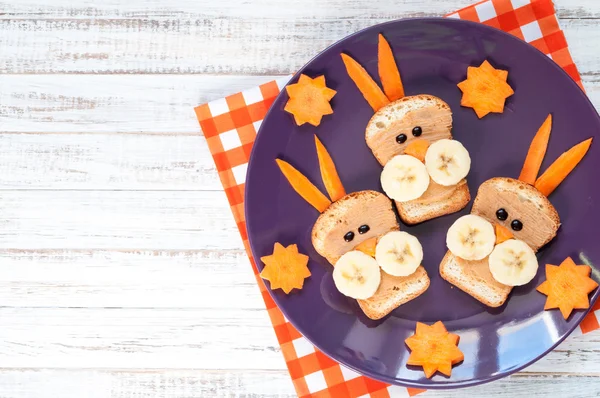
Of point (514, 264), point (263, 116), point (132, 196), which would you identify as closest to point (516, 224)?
point (514, 264)

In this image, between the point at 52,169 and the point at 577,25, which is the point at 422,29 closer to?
the point at 577,25

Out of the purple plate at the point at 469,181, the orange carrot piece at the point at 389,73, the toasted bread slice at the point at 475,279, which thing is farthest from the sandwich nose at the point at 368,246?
the orange carrot piece at the point at 389,73

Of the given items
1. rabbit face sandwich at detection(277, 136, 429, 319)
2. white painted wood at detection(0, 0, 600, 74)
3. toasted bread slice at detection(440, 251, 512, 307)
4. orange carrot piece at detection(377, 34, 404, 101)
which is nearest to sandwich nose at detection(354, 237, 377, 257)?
rabbit face sandwich at detection(277, 136, 429, 319)

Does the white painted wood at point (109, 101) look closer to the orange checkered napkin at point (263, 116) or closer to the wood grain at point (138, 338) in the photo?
the orange checkered napkin at point (263, 116)

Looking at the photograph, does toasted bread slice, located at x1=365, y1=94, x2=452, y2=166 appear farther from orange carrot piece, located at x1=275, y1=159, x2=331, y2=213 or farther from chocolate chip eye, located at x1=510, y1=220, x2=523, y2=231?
chocolate chip eye, located at x1=510, y1=220, x2=523, y2=231

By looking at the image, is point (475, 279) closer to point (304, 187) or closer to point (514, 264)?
point (514, 264)

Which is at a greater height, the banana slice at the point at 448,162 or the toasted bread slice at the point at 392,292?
the banana slice at the point at 448,162

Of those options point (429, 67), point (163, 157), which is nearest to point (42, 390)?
point (163, 157)
